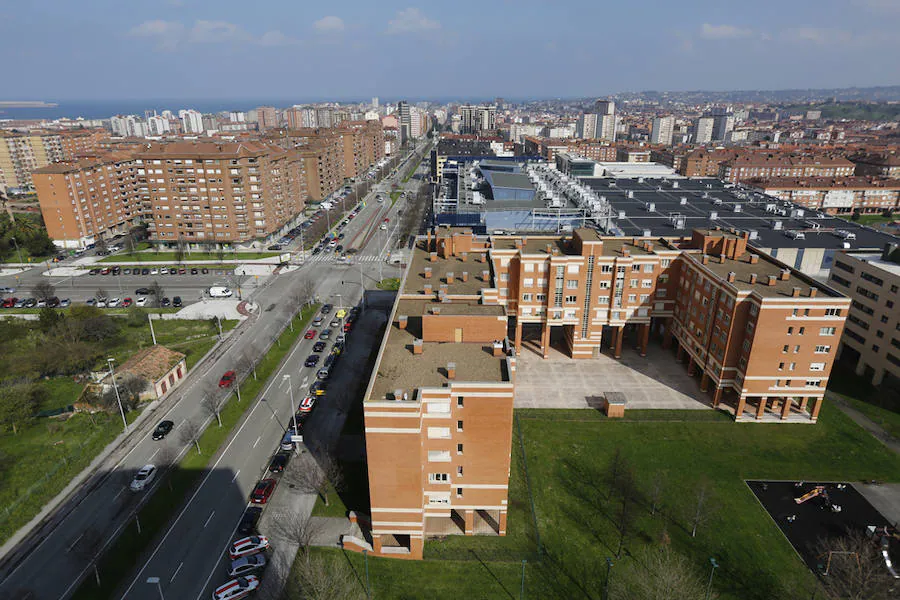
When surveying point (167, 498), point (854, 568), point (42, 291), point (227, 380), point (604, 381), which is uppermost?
point (42, 291)

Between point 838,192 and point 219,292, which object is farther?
point 838,192

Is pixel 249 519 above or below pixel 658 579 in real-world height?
below

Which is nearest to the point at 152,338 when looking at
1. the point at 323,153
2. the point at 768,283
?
the point at 768,283

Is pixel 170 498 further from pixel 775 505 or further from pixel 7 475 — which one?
pixel 775 505

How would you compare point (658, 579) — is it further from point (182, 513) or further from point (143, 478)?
point (143, 478)

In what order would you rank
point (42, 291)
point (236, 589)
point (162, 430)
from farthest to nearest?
point (42, 291)
point (162, 430)
point (236, 589)

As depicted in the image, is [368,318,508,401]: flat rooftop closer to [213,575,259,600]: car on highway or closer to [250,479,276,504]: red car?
[213,575,259,600]: car on highway

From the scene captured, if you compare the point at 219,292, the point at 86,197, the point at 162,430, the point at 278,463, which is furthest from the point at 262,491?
the point at 86,197
